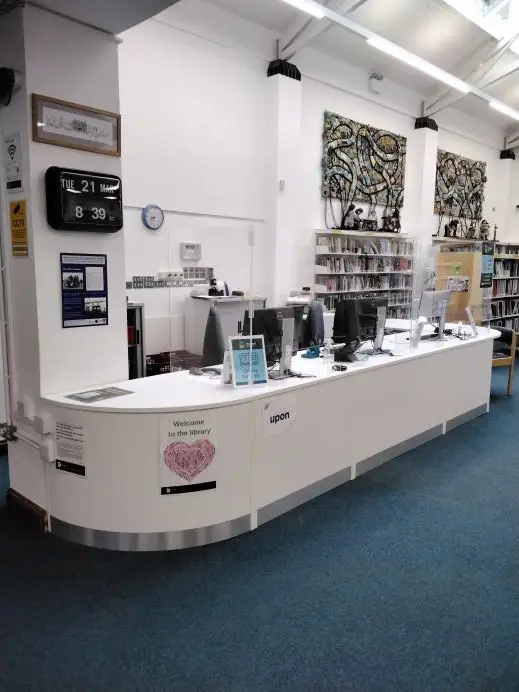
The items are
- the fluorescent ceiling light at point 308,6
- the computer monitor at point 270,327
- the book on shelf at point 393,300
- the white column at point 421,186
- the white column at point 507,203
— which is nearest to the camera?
the computer monitor at point 270,327

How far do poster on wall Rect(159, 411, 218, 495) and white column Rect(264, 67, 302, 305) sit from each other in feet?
13.9

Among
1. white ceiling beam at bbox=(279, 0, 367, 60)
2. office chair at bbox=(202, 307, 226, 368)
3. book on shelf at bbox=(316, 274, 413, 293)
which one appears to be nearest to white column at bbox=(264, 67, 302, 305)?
white ceiling beam at bbox=(279, 0, 367, 60)

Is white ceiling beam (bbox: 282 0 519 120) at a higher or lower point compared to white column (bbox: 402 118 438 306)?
higher

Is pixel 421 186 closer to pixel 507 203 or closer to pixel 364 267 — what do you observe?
pixel 364 267

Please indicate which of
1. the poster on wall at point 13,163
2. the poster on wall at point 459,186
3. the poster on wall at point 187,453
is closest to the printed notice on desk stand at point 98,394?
the poster on wall at point 187,453

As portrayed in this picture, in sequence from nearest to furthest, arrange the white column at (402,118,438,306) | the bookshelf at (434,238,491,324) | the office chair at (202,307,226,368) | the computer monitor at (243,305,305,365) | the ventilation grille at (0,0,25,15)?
1. the ventilation grille at (0,0,25,15)
2. the computer monitor at (243,305,305,365)
3. the office chair at (202,307,226,368)
4. the bookshelf at (434,238,491,324)
5. the white column at (402,118,438,306)

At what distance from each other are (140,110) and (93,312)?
11.0ft

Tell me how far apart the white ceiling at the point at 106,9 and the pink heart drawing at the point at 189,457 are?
7.53 ft

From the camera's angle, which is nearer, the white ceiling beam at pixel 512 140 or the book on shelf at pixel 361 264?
the book on shelf at pixel 361 264

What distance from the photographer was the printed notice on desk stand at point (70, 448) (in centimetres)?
278

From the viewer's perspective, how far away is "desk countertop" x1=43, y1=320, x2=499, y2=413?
2.76 m

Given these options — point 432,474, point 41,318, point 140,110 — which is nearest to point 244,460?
point 41,318

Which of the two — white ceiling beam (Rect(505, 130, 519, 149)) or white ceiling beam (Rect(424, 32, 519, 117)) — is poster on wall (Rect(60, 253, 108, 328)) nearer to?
white ceiling beam (Rect(424, 32, 519, 117))

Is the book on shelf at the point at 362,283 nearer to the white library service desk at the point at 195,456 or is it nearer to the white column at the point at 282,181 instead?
the white column at the point at 282,181
